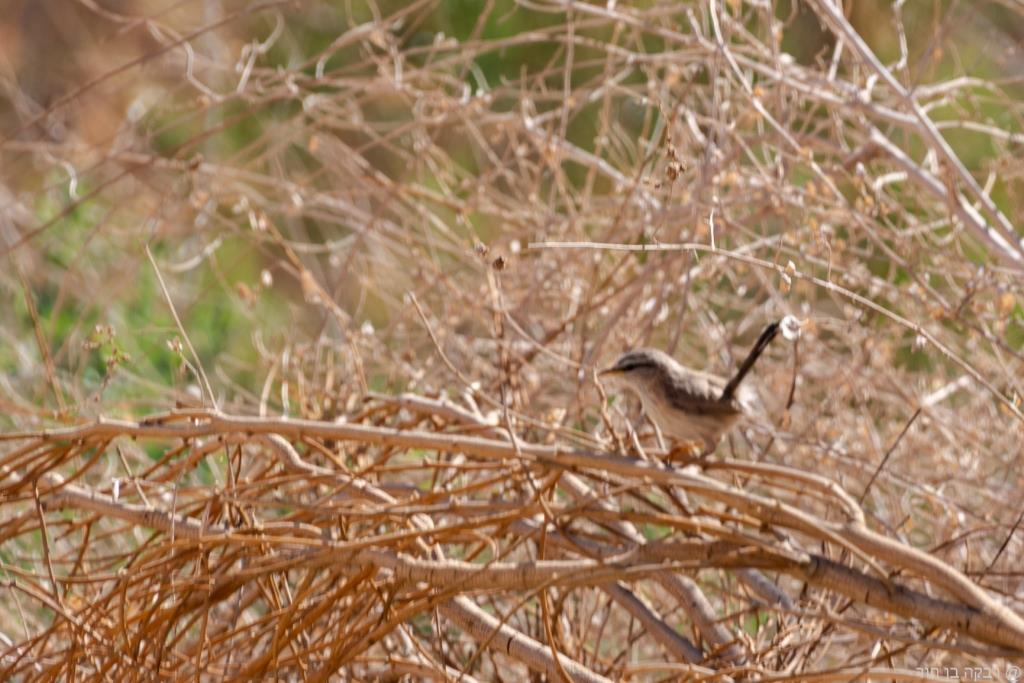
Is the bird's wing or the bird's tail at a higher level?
the bird's tail

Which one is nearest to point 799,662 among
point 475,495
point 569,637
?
point 569,637

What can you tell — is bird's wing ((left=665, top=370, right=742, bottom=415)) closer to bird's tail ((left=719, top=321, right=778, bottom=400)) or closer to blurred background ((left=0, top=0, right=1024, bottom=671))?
bird's tail ((left=719, top=321, right=778, bottom=400))

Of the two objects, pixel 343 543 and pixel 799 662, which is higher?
pixel 343 543

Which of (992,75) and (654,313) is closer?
(654,313)

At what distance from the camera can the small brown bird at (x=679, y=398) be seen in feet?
11.8

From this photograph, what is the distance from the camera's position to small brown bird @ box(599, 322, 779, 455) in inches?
141

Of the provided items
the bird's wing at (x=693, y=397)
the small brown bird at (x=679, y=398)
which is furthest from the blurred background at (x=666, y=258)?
the bird's wing at (x=693, y=397)

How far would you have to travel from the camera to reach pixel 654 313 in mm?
3967

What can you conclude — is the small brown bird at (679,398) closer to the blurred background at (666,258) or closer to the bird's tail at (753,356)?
the bird's tail at (753,356)

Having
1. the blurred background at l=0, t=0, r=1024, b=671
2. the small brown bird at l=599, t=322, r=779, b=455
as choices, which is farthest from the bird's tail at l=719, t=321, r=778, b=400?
the blurred background at l=0, t=0, r=1024, b=671

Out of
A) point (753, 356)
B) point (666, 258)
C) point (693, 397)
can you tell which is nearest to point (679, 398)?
point (693, 397)

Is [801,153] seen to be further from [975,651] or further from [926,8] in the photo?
[926,8]

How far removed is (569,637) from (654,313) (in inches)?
45.3

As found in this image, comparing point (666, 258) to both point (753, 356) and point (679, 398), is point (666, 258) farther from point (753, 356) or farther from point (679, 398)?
point (753, 356)
